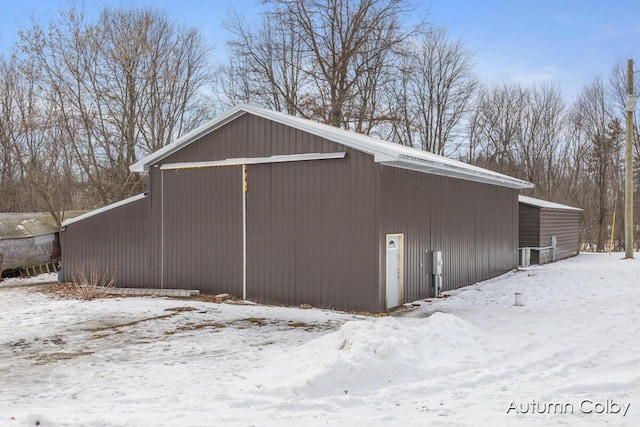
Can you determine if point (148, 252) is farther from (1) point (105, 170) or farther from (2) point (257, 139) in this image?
(1) point (105, 170)

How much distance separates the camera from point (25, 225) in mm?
17156

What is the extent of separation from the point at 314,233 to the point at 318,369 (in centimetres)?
524

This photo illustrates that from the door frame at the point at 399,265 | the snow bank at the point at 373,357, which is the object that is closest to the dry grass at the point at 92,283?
the door frame at the point at 399,265

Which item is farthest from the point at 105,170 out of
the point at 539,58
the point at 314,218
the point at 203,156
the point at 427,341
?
the point at 539,58

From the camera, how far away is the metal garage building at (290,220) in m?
Answer: 9.98

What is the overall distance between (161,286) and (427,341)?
27.0ft

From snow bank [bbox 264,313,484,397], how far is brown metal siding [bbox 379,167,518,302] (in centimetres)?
339

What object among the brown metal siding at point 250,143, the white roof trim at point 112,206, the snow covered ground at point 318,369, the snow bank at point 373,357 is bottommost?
the snow covered ground at point 318,369

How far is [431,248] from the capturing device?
11.8 metres

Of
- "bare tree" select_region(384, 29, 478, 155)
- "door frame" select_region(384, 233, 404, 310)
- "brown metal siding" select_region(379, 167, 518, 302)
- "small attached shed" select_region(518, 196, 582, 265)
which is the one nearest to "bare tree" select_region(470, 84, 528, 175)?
"bare tree" select_region(384, 29, 478, 155)

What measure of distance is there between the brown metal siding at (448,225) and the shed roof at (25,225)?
1270 cm

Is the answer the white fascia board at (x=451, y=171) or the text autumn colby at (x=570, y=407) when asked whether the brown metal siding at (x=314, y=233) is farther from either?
the text autumn colby at (x=570, y=407)

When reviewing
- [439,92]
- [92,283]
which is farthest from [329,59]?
[92,283]

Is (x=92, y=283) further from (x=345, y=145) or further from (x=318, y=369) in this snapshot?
(x=318, y=369)
